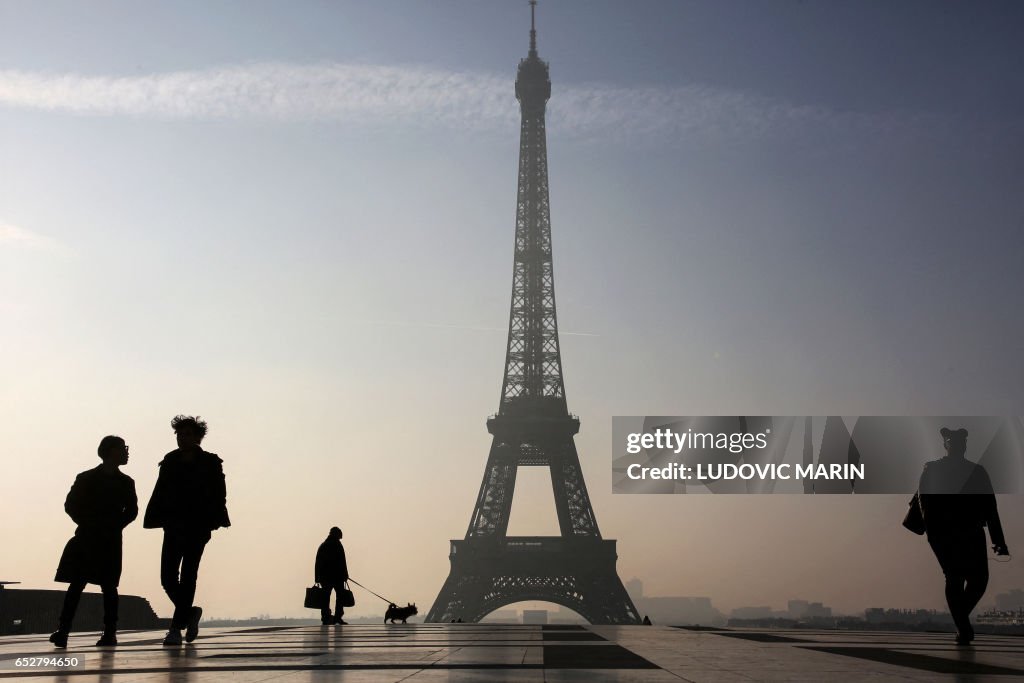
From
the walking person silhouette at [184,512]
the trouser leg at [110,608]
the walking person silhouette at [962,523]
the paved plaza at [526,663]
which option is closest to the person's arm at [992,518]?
the walking person silhouette at [962,523]

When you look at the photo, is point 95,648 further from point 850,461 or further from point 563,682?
point 850,461

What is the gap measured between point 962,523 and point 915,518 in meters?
0.48

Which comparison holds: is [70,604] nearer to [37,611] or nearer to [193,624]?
[193,624]

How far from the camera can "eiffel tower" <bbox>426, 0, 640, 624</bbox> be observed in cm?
6075

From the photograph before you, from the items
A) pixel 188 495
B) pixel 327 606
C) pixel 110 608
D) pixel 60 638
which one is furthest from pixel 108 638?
pixel 327 606

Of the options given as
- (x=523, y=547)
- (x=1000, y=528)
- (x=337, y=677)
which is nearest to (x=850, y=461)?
(x=1000, y=528)

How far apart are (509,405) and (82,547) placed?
57.4 metres

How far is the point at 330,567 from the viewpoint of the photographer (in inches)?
703

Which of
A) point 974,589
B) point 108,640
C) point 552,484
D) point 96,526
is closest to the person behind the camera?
point 96,526

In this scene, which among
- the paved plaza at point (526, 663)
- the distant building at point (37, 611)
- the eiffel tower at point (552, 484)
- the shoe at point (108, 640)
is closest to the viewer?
the paved plaza at point (526, 663)

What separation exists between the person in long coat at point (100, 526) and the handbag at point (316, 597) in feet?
26.8

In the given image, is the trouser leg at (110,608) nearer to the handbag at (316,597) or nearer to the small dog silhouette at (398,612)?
the handbag at (316,597)

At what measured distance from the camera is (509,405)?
218 feet

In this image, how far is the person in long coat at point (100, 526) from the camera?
907 cm
